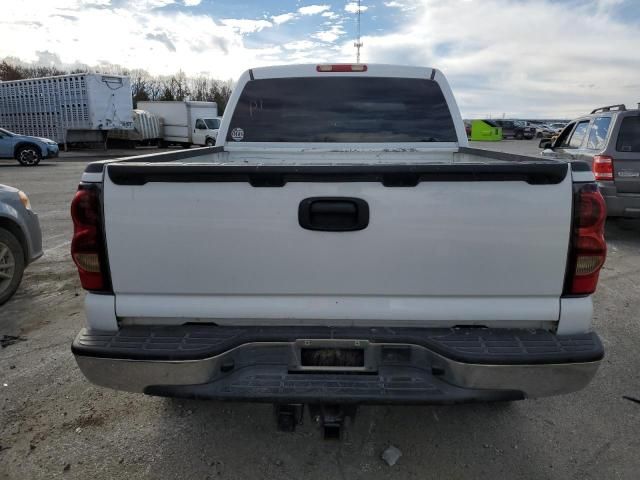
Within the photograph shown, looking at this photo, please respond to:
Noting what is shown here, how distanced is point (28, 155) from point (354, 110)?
20.6 metres

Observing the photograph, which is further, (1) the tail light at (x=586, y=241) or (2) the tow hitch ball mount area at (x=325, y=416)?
(2) the tow hitch ball mount area at (x=325, y=416)

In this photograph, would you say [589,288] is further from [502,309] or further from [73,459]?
[73,459]

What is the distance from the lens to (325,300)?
2.21 meters

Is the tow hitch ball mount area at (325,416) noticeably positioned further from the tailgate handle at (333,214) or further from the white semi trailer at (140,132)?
→ the white semi trailer at (140,132)

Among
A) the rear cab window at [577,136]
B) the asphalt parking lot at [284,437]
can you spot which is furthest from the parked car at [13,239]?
the rear cab window at [577,136]

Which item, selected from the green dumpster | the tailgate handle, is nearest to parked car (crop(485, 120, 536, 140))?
the green dumpster

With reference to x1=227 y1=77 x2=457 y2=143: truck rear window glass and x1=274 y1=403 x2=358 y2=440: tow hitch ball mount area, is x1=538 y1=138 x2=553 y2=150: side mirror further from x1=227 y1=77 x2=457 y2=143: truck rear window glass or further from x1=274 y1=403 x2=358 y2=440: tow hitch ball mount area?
x1=274 y1=403 x2=358 y2=440: tow hitch ball mount area

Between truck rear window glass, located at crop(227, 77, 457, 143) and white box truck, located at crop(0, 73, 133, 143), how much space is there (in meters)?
25.0

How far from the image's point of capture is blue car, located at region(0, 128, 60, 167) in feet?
64.1

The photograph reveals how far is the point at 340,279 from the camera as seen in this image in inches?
85.3

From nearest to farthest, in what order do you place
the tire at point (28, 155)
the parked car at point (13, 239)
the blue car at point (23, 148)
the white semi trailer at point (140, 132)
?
the parked car at point (13, 239) < the blue car at point (23, 148) < the tire at point (28, 155) < the white semi trailer at point (140, 132)

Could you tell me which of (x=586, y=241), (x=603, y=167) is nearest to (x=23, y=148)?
(x=603, y=167)

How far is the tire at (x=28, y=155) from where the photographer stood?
1983 cm

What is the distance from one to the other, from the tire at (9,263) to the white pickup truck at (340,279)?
3.24 metres
